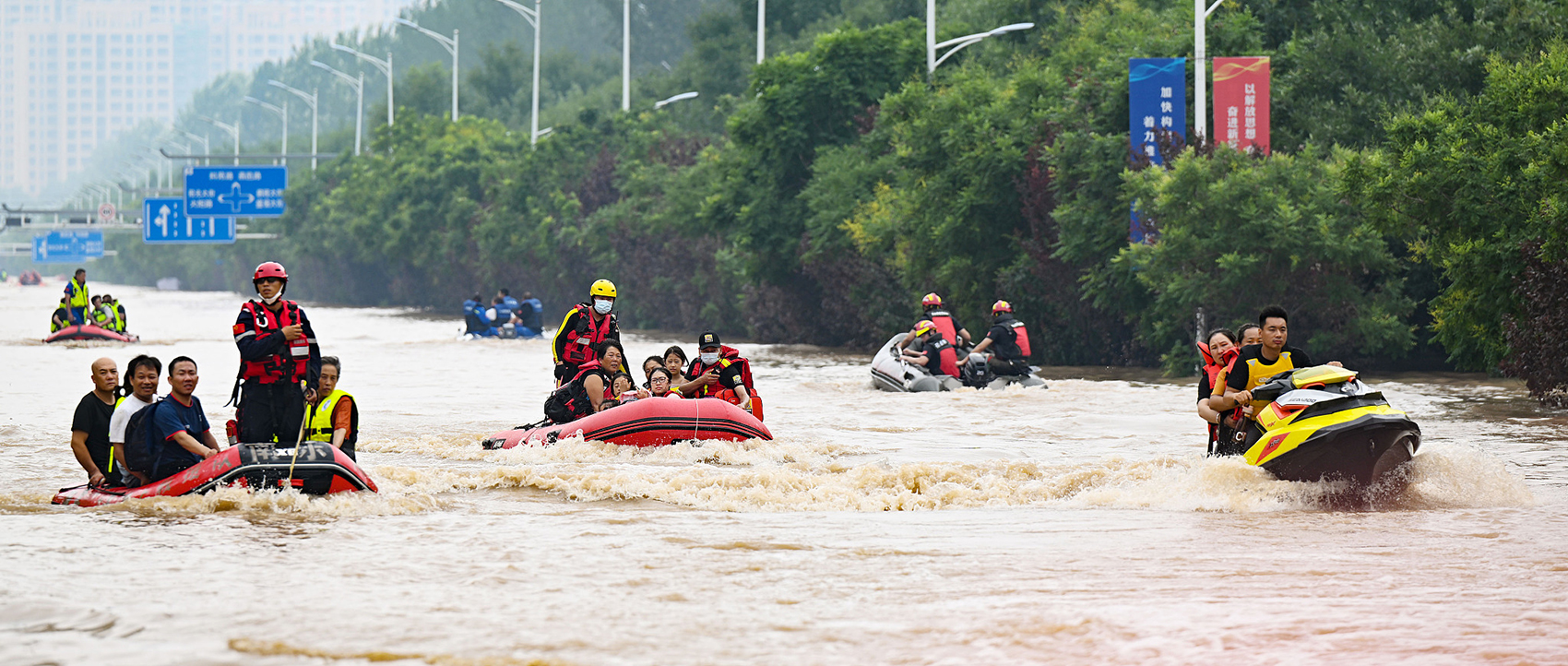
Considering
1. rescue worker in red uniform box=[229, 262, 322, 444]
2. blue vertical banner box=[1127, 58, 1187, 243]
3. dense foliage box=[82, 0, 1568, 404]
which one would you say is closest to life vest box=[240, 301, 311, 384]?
rescue worker in red uniform box=[229, 262, 322, 444]

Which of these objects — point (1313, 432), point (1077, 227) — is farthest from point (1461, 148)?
point (1313, 432)

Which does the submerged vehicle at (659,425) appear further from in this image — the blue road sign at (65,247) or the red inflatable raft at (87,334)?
the blue road sign at (65,247)

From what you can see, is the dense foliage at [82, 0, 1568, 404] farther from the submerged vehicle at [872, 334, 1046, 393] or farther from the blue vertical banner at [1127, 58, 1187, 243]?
the submerged vehicle at [872, 334, 1046, 393]

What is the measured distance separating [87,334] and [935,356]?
886 inches

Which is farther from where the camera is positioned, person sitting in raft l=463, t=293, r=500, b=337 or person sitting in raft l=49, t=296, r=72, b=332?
person sitting in raft l=463, t=293, r=500, b=337

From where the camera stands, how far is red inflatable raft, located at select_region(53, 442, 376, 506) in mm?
11391

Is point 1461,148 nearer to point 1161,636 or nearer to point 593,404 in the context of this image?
point 593,404

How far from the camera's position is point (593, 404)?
15.8 m

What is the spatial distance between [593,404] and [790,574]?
6.54 m

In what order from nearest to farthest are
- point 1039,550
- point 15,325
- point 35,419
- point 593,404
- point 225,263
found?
point 1039,550 < point 593,404 < point 35,419 < point 15,325 < point 225,263

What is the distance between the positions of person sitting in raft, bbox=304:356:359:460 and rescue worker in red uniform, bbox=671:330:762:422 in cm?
476

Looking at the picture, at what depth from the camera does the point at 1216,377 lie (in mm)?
12570

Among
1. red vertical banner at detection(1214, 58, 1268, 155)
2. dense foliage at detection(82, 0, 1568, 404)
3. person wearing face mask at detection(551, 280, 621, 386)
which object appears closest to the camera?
person wearing face mask at detection(551, 280, 621, 386)

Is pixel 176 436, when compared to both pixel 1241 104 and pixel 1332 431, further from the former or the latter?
pixel 1241 104
